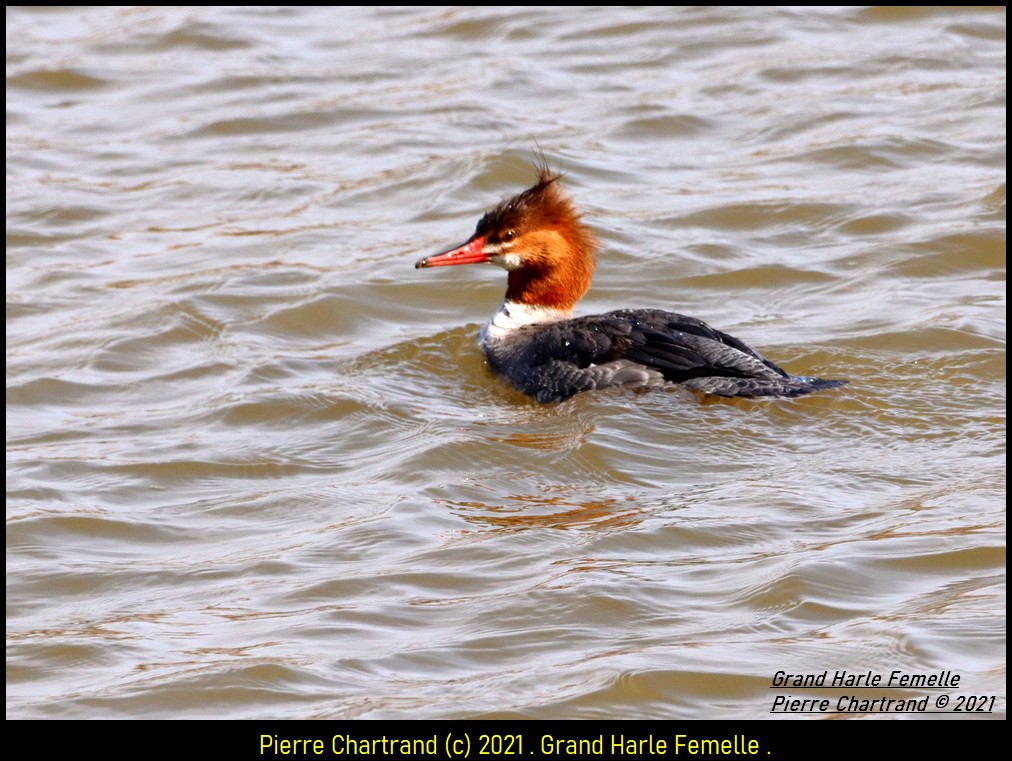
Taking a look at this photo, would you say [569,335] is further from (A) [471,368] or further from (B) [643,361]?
(A) [471,368]

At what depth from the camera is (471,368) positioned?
869cm

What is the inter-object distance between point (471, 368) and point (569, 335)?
81 centimetres

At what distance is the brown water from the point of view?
212 inches

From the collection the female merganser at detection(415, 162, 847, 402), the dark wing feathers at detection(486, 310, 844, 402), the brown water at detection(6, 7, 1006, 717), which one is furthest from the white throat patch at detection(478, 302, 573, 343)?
the dark wing feathers at detection(486, 310, 844, 402)

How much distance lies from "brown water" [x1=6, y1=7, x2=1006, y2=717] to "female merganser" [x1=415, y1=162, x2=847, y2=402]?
14cm

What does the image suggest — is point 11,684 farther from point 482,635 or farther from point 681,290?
point 681,290

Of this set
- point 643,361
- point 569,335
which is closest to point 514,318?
point 569,335

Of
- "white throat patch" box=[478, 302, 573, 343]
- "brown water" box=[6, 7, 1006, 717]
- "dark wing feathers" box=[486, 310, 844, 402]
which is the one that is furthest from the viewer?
"white throat patch" box=[478, 302, 573, 343]

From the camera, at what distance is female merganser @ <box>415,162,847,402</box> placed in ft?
25.1

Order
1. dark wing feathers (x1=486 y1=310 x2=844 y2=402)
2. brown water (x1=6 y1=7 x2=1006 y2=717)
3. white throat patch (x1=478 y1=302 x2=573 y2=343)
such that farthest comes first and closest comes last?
white throat patch (x1=478 y1=302 x2=573 y2=343), dark wing feathers (x1=486 y1=310 x2=844 y2=402), brown water (x1=6 y1=7 x2=1006 y2=717)

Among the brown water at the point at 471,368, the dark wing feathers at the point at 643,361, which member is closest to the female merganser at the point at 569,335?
the dark wing feathers at the point at 643,361

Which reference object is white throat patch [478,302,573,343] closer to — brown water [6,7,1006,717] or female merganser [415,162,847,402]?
female merganser [415,162,847,402]

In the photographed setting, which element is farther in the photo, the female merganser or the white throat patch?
the white throat patch

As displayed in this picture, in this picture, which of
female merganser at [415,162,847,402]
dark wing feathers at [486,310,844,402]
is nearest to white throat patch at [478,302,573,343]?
female merganser at [415,162,847,402]
